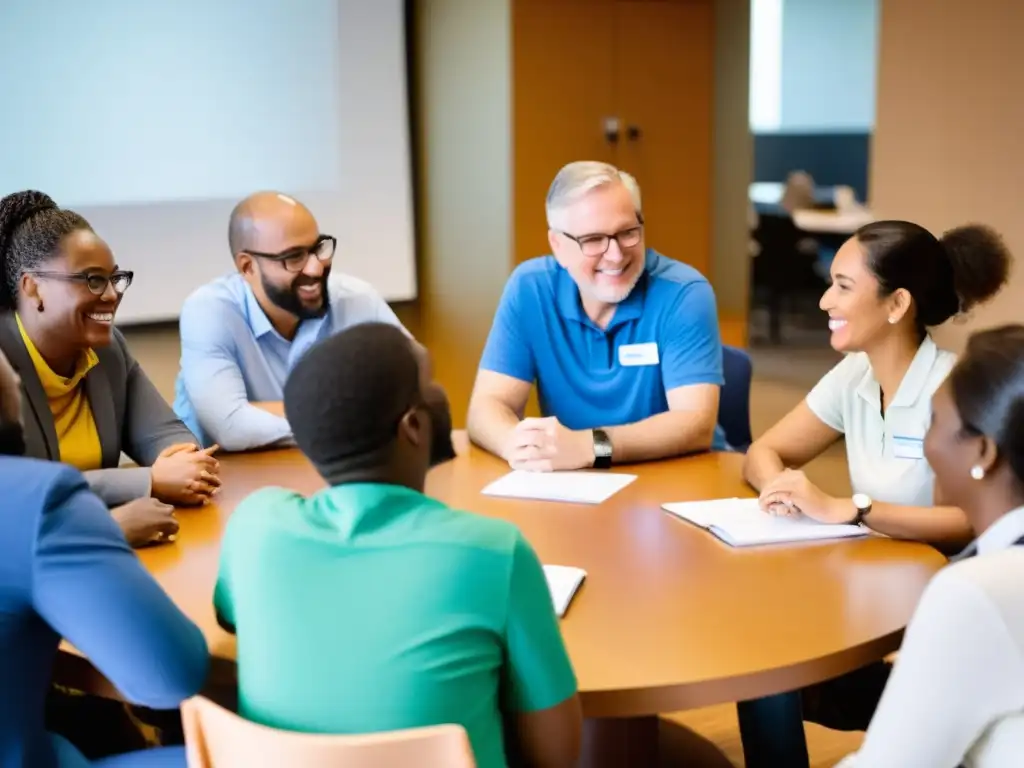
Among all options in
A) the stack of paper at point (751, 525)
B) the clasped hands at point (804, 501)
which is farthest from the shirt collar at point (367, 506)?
the clasped hands at point (804, 501)

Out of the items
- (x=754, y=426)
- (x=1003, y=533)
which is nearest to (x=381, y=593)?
(x=1003, y=533)

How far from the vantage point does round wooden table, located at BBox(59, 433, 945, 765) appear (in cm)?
157

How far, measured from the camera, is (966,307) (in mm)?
2422

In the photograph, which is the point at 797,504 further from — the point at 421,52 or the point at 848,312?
the point at 421,52

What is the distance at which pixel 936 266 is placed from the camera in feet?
7.79

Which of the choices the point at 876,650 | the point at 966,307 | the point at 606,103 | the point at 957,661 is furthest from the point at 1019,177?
the point at 957,661

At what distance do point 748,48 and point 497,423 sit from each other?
4145 mm

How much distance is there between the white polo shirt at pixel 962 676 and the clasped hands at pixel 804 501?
0.74 metres

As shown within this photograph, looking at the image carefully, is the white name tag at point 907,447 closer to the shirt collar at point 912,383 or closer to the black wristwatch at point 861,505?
the shirt collar at point 912,383

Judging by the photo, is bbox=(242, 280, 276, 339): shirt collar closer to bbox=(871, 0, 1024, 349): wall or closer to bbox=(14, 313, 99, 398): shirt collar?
bbox=(14, 313, 99, 398): shirt collar

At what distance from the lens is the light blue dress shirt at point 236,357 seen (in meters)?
2.82

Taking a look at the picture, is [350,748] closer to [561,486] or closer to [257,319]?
[561,486]

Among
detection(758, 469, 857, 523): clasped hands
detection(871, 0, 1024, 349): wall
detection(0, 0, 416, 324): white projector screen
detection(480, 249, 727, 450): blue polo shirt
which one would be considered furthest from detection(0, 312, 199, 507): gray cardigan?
detection(871, 0, 1024, 349): wall

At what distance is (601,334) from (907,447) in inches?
35.0
